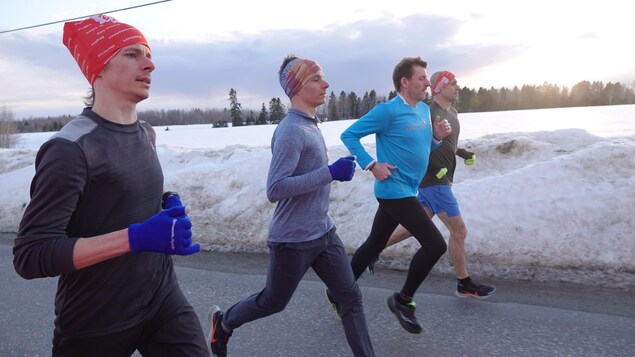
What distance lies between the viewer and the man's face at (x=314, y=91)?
300cm

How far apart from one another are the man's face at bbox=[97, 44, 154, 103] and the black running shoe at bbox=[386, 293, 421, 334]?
263cm

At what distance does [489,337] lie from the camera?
3.57 metres

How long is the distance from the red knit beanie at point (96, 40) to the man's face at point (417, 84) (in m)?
2.31

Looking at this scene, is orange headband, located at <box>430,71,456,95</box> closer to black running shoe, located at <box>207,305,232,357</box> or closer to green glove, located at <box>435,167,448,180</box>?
green glove, located at <box>435,167,448,180</box>

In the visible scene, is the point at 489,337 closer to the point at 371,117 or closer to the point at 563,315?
the point at 563,315

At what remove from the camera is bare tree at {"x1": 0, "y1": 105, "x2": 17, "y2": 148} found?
4888 cm

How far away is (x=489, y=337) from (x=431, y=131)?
161 cm

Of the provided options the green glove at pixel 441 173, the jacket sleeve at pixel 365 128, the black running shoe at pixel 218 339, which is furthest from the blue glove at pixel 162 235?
the green glove at pixel 441 173

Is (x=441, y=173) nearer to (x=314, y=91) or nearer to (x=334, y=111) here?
(x=314, y=91)

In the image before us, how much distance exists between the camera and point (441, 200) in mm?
4324

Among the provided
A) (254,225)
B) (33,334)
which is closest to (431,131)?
(33,334)


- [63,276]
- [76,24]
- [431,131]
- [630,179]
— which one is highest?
[76,24]

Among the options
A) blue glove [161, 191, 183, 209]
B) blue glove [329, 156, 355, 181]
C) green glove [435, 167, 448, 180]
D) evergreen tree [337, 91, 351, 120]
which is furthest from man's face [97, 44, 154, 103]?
evergreen tree [337, 91, 351, 120]

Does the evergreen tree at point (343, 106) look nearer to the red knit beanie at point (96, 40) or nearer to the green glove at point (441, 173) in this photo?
the green glove at point (441, 173)
